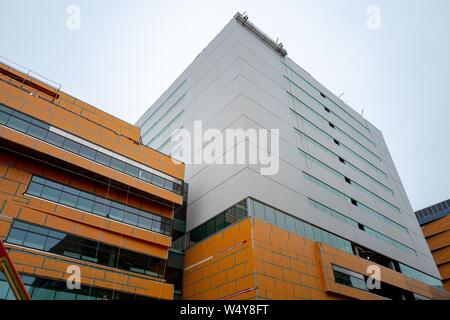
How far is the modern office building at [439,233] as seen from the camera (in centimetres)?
6788

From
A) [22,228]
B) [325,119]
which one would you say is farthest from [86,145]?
[325,119]

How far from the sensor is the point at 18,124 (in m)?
23.1

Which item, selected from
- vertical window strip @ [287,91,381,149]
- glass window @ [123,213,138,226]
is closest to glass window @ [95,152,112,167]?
glass window @ [123,213,138,226]

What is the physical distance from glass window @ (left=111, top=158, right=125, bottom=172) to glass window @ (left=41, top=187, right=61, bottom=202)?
15.8ft

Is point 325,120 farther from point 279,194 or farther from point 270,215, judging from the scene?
point 270,215

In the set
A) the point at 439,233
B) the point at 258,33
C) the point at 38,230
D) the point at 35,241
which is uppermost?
the point at 258,33

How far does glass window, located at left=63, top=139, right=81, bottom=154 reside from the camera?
24906 mm

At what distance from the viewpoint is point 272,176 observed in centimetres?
2950

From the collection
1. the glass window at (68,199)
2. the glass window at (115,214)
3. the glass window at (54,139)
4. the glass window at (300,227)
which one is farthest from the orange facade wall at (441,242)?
the glass window at (54,139)

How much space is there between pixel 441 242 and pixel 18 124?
81.9 m

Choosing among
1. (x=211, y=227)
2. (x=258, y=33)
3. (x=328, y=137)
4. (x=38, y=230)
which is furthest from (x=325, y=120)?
(x=38, y=230)

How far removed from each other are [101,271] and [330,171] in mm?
27590

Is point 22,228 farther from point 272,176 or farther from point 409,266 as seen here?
point 409,266

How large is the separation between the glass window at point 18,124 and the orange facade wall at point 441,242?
3098 inches
